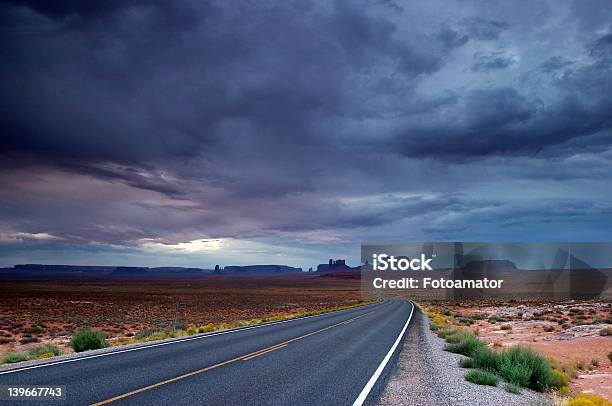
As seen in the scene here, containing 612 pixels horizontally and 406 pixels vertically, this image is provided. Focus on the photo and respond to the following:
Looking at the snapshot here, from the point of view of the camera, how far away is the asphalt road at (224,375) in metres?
8.01

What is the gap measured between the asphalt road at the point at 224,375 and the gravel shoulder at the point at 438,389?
15.6 inches

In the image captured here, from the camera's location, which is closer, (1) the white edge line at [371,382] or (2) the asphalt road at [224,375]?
(2) the asphalt road at [224,375]

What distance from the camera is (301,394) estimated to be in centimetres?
852

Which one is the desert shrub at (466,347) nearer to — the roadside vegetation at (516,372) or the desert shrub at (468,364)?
the roadside vegetation at (516,372)

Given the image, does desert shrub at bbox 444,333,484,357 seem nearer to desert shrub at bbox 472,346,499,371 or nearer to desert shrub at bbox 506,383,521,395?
desert shrub at bbox 472,346,499,371

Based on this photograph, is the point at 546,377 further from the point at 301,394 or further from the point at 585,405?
the point at 301,394

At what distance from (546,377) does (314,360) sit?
631cm

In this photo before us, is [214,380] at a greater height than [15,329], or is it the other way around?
[214,380]

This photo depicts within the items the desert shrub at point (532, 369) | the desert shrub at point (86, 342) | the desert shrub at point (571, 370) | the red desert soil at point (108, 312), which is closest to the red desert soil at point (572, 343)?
the desert shrub at point (571, 370)

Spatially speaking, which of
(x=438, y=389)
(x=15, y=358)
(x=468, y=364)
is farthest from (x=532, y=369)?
(x=15, y=358)

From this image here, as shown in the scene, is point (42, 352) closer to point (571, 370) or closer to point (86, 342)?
point (86, 342)

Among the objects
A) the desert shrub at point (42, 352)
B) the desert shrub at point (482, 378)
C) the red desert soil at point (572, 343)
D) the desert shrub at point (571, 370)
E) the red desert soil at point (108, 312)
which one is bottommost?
the red desert soil at point (108, 312)

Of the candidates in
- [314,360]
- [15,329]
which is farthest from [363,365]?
[15,329]

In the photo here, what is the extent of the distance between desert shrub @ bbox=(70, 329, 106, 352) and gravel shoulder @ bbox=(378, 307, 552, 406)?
10716 millimetres
